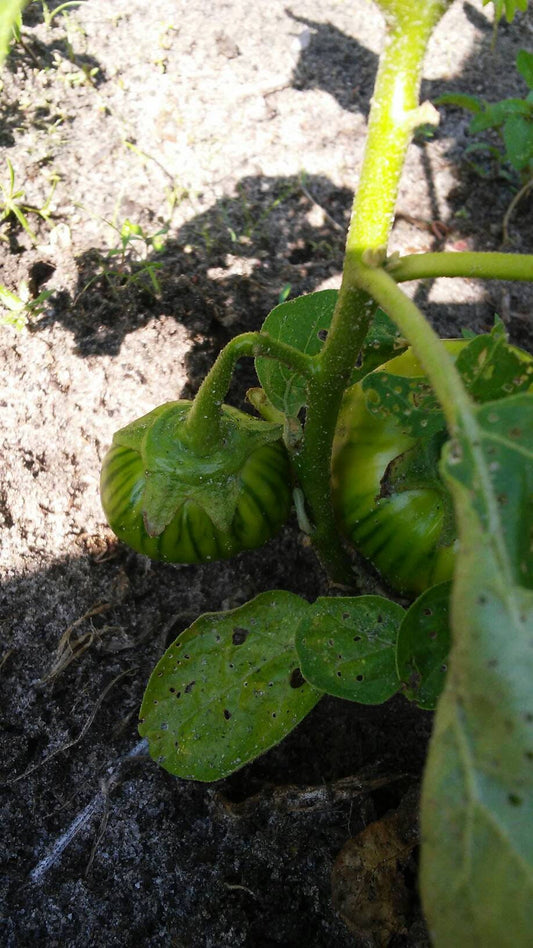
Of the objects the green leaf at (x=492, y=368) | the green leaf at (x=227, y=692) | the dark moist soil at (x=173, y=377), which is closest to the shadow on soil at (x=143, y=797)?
the dark moist soil at (x=173, y=377)

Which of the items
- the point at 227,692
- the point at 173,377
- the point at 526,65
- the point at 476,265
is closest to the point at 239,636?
the point at 227,692

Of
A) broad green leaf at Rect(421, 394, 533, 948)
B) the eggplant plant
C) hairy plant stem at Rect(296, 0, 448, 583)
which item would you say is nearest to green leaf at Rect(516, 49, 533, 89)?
the eggplant plant

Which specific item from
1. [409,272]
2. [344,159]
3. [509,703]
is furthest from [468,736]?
[344,159]

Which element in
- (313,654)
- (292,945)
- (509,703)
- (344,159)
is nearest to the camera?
(509,703)

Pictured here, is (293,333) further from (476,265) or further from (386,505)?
(476,265)

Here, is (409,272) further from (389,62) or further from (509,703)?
(509,703)

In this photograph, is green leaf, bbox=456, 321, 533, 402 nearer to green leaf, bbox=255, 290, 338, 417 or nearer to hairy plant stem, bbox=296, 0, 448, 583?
hairy plant stem, bbox=296, 0, 448, 583
